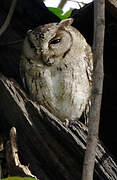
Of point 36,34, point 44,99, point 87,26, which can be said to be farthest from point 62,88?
point 87,26

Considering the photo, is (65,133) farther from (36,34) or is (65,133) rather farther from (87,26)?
(87,26)

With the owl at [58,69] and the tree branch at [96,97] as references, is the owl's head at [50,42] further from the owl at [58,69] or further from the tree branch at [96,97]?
the tree branch at [96,97]

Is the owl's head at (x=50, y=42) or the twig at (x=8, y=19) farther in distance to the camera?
the twig at (x=8, y=19)

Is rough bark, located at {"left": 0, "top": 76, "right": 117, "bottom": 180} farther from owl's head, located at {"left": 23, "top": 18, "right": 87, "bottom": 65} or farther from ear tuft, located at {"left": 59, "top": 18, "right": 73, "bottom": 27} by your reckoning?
ear tuft, located at {"left": 59, "top": 18, "right": 73, "bottom": 27}

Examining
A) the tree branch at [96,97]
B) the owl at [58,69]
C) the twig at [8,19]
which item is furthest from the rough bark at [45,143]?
the tree branch at [96,97]

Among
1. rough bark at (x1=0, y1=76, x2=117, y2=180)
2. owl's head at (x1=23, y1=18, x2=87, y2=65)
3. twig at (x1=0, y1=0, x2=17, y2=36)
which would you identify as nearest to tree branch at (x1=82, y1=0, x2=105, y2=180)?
rough bark at (x1=0, y1=76, x2=117, y2=180)

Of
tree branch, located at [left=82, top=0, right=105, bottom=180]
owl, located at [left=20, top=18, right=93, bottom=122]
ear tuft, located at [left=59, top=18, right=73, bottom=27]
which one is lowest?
tree branch, located at [left=82, top=0, right=105, bottom=180]

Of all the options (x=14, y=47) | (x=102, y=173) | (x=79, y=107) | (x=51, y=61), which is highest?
(x=14, y=47)

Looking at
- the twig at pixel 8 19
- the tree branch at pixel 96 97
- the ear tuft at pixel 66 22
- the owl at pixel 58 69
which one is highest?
the twig at pixel 8 19

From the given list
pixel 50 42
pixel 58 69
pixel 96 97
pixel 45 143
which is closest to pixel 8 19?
pixel 50 42
